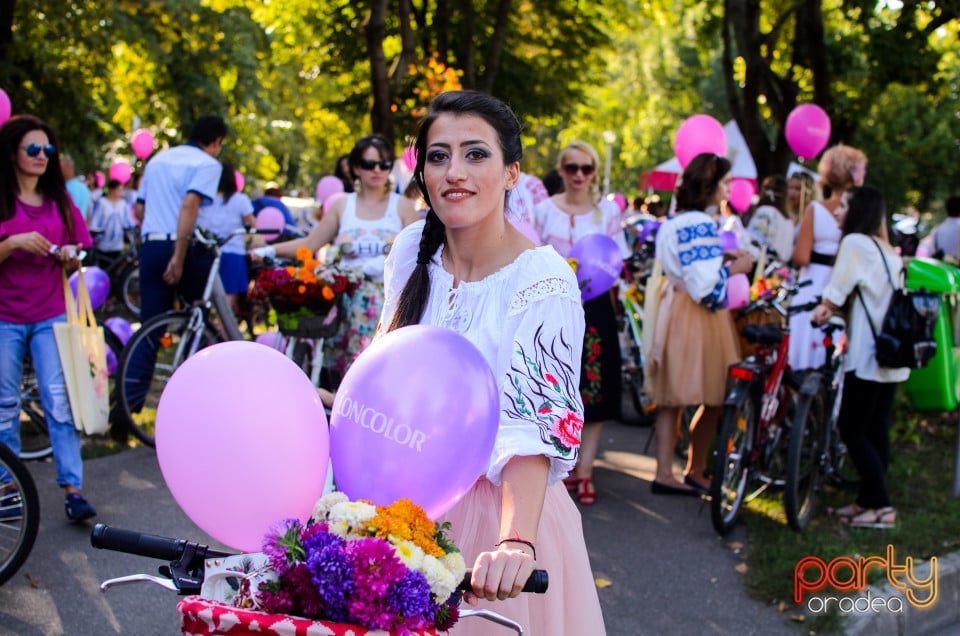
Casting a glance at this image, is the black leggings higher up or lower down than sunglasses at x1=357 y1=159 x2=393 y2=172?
lower down

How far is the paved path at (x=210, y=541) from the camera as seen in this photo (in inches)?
171

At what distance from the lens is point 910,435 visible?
810 centimetres

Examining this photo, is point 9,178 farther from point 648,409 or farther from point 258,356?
point 648,409

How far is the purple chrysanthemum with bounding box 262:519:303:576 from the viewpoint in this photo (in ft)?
5.14

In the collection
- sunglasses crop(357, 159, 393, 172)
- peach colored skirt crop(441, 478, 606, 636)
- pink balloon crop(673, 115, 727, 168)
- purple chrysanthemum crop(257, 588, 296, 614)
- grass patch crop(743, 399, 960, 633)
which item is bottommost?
grass patch crop(743, 399, 960, 633)

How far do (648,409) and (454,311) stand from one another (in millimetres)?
6518

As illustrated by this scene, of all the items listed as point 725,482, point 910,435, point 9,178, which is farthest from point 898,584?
point 9,178

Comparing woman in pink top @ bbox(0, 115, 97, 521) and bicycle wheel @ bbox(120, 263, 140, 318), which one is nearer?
woman in pink top @ bbox(0, 115, 97, 521)

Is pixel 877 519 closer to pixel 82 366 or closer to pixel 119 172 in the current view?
pixel 82 366

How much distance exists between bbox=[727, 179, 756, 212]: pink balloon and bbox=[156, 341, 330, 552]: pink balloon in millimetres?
11504

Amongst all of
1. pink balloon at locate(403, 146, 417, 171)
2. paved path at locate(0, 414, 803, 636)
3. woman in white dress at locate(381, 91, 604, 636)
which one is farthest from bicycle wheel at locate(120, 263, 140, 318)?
woman in white dress at locate(381, 91, 604, 636)

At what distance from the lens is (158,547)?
1.76m

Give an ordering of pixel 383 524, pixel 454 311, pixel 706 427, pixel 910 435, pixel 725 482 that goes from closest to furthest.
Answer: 1. pixel 383 524
2. pixel 454 311
3. pixel 725 482
4. pixel 706 427
5. pixel 910 435

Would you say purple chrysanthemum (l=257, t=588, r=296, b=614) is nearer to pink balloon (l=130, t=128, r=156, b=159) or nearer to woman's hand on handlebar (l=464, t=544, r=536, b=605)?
woman's hand on handlebar (l=464, t=544, r=536, b=605)
